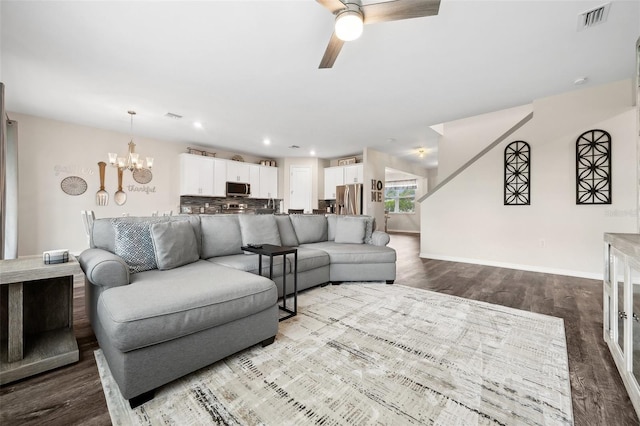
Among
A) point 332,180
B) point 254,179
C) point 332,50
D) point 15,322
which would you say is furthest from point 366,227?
point 254,179

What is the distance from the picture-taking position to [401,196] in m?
10.9

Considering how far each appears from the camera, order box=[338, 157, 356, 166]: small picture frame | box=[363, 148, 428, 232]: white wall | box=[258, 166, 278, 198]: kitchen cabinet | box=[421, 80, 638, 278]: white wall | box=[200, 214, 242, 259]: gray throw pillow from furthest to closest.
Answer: box=[258, 166, 278, 198]: kitchen cabinet → box=[338, 157, 356, 166]: small picture frame → box=[363, 148, 428, 232]: white wall → box=[421, 80, 638, 278]: white wall → box=[200, 214, 242, 259]: gray throw pillow

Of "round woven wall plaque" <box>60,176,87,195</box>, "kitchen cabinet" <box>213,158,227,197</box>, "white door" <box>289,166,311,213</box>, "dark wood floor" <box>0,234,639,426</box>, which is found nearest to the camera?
"dark wood floor" <box>0,234,639,426</box>

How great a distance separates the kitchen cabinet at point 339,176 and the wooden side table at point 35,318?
5.98 m

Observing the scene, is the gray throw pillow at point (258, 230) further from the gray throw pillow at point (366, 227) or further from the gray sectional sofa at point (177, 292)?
the gray throw pillow at point (366, 227)

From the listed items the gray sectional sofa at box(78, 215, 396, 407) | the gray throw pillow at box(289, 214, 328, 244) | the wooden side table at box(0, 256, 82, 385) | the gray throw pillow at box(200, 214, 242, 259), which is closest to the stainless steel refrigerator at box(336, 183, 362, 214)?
the gray throw pillow at box(289, 214, 328, 244)

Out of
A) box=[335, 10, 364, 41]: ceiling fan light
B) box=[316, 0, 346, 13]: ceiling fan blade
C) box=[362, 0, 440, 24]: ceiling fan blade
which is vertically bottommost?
box=[335, 10, 364, 41]: ceiling fan light

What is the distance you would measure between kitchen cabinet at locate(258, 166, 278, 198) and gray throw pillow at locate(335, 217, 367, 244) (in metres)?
3.96

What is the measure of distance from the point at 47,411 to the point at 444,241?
5324mm

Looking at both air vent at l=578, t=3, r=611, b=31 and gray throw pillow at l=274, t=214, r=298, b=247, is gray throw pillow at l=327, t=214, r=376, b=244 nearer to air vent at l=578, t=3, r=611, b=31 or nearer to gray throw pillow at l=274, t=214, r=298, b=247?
gray throw pillow at l=274, t=214, r=298, b=247

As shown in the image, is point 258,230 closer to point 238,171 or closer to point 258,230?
point 258,230

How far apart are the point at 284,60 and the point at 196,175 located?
414cm

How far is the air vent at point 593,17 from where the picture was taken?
6.71 ft

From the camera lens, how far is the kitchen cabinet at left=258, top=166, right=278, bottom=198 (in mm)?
7270
